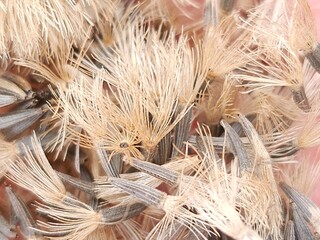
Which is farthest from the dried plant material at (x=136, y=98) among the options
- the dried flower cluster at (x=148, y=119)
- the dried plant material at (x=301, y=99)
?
the dried plant material at (x=301, y=99)

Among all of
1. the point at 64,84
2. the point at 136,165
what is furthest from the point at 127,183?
the point at 64,84

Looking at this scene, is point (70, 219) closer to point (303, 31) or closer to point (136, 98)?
point (136, 98)

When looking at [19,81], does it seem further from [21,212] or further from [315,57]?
[315,57]

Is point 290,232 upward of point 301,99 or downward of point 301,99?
downward

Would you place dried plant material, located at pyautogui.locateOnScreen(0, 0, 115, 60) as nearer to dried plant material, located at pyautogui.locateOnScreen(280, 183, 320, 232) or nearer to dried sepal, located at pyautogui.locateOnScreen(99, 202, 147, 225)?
dried sepal, located at pyautogui.locateOnScreen(99, 202, 147, 225)

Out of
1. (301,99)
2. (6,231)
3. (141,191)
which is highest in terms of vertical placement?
(301,99)

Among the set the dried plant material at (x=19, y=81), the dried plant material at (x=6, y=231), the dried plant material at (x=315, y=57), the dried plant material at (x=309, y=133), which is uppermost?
the dried plant material at (x=315, y=57)

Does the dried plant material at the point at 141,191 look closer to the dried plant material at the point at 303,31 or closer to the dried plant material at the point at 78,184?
the dried plant material at the point at 78,184

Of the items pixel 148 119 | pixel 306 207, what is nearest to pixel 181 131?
pixel 148 119
